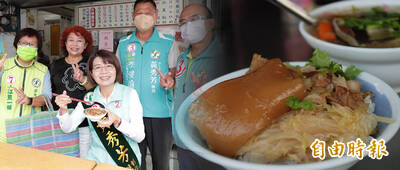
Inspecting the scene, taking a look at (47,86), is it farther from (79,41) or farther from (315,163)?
(315,163)

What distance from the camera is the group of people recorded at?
3.38ft

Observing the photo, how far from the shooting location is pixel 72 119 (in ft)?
3.86

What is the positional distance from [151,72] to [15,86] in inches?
Answer: 25.8

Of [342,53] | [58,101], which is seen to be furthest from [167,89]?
[342,53]

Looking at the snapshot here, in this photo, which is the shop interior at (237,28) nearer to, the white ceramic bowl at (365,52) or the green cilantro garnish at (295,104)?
the white ceramic bowl at (365,52)

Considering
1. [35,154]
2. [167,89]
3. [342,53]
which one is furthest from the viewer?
[35,154]

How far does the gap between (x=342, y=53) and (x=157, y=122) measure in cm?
65

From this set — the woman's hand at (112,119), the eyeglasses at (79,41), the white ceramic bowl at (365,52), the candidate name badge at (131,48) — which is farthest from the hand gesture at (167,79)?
the white ceramic bowl at (365,52)

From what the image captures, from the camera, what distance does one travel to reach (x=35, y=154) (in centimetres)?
131

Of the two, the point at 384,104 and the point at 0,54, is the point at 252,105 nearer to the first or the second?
the point at 384,104

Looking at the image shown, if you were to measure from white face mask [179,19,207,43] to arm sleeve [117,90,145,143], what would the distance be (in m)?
0.31

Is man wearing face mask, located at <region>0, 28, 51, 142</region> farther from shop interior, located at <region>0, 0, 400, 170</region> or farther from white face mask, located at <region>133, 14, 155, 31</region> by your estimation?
white face mask, located at <region>133, 14, 155, 31</region>

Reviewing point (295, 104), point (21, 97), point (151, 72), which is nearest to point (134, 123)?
point (151, 72)

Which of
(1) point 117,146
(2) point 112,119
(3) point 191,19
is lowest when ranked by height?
(1) point 117,146
